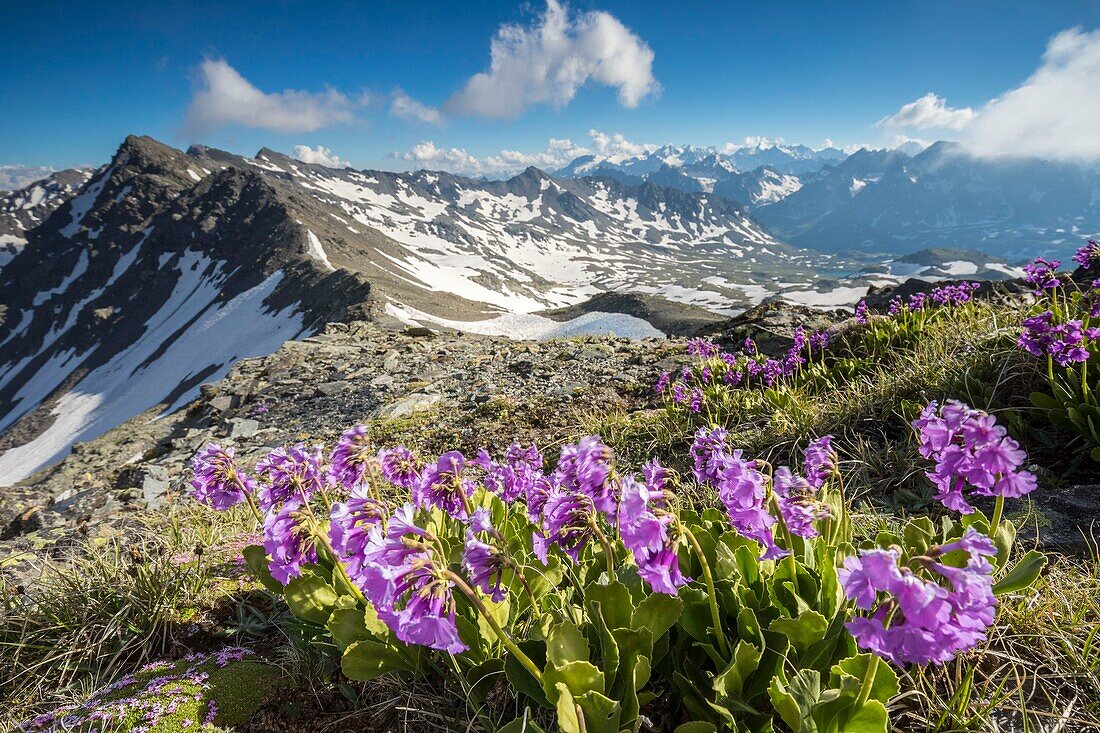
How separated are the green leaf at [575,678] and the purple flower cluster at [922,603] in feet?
2.88

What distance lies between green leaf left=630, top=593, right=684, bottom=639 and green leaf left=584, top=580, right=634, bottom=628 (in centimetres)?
4

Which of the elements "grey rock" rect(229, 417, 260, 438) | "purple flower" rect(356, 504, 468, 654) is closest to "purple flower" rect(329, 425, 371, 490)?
"purple flower" rect(356, 504, 468, 654)

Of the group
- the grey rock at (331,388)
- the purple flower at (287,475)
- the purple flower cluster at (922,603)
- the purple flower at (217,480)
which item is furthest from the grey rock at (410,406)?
the purple flower cluster at (922,603)

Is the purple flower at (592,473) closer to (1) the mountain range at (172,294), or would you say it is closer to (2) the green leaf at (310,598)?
(2) the green leaf at (310,598)

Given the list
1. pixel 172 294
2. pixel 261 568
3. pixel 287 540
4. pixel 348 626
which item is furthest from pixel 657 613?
pixel 172 294

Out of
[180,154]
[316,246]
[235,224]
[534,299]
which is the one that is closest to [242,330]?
[316,246]

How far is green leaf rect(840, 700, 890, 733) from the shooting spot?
1.73 metres

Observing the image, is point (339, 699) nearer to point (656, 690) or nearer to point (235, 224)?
point (656, 690)

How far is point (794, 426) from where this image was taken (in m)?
5.43

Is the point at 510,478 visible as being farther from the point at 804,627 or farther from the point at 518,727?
the point at 804,627

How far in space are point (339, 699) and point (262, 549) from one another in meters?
0.95

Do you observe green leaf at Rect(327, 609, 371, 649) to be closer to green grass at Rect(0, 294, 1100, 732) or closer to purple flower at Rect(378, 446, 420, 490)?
green grass at Rect(0, 294, 1100, 732)

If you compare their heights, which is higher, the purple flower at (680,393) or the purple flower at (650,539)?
the purple flower at (650,539)

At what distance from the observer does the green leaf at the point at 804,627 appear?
2.00m
